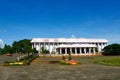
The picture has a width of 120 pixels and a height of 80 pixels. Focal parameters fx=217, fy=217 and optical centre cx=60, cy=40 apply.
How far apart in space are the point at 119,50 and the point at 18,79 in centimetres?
5686

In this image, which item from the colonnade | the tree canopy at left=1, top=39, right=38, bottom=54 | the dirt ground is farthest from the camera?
the tree canopy at left=1, top=39, right=38, bottom=54

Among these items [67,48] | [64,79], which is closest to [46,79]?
[64,79]

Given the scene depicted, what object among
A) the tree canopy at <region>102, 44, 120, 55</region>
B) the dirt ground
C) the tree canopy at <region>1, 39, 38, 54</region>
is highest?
the tree canopy at <region>1, 39, 38, 54</region>

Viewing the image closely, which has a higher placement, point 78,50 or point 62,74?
point 78,50

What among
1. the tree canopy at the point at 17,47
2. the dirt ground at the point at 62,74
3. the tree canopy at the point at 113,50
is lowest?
the dirt ground at the point at 62,74

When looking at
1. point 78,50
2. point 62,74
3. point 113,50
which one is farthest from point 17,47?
point 62,74

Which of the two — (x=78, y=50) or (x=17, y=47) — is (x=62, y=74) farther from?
(x=17, y=47)

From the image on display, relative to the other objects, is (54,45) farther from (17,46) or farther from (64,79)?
(64,79)

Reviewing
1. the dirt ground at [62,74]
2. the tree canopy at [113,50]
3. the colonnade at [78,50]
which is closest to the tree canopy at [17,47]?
the colonnade at [78,50]

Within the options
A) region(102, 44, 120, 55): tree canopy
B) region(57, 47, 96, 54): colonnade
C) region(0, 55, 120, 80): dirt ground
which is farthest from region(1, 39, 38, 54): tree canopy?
region(0, 55, 120, 80): dirt ground

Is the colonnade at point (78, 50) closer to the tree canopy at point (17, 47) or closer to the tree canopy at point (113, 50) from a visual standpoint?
the tree canopy at point (113, 50)

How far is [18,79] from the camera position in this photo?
55.1ft

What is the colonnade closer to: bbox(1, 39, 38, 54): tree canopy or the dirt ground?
bbox(1, 39, 38, 54): tree canopy

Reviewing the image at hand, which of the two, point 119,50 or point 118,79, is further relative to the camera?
point 119,50
